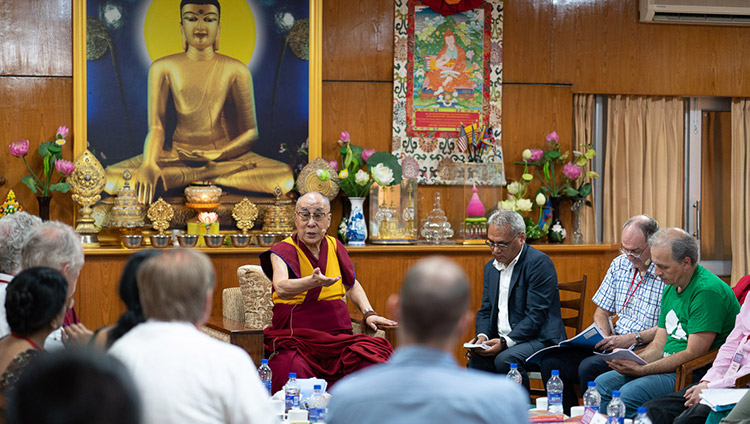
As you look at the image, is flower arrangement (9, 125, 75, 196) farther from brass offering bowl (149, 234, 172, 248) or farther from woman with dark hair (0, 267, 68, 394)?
woman with dark hair (0, 267, 68, 394)

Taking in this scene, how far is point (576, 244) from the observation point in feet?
21.5

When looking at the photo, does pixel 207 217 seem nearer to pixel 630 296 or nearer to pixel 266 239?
pixel 266 239

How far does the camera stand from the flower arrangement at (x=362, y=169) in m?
6.32

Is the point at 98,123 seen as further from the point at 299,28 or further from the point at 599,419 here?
the point at 599,419

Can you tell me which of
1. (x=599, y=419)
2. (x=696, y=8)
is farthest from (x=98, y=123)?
(x=696, y=8)

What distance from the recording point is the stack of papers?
3348mm

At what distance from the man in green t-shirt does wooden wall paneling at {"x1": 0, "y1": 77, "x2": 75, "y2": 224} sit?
4.29m

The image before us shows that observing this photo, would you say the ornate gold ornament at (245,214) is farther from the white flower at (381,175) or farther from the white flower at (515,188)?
the white flower at (515,188)

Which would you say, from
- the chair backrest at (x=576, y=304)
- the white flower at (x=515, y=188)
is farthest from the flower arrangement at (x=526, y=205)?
the chair backrest at (x=576, y=304)

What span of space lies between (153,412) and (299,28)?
4977 mm

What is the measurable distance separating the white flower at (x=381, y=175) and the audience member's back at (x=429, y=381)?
455 cm

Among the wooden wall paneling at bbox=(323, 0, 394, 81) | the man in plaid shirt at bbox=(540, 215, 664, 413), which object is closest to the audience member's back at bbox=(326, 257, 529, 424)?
the man in plaid shirt at bbox=(540, 215, 664, 413)

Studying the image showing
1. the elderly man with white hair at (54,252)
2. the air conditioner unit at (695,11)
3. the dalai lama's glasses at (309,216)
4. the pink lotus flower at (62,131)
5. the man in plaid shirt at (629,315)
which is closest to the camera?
the elderly man with white hair at (54,252)

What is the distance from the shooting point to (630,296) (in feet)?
15.2
